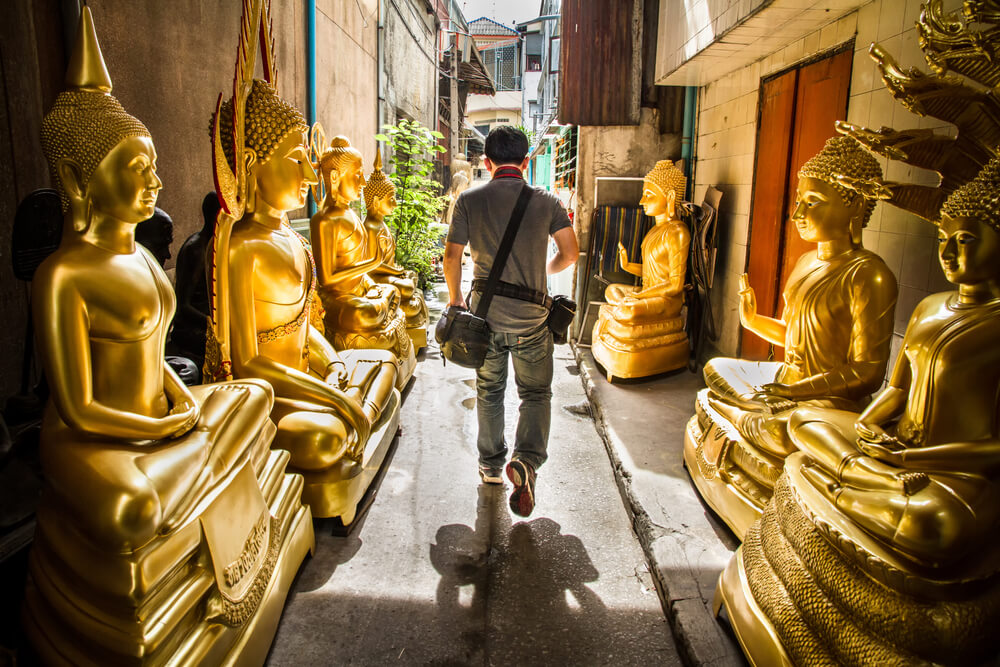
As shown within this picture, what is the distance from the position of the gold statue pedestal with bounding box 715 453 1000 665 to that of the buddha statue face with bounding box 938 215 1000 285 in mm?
743

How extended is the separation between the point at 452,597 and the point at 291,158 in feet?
6.49

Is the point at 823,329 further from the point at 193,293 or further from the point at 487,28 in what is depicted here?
the point at 487,28

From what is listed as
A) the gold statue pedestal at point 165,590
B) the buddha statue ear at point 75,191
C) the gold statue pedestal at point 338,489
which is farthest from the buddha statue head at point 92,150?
the gold statue pedestal at point 338,489

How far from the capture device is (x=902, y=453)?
188cm

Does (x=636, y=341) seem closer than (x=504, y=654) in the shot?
No

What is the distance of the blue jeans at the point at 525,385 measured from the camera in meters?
3.34

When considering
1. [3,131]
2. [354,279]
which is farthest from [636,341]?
[3,131]

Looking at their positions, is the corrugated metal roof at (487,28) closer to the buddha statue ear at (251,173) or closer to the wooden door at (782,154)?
the wooden door at (782,154)

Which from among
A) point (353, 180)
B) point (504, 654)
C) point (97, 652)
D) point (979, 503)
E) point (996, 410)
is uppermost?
point (353, 180)

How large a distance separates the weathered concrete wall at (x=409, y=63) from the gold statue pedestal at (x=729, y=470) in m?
8.02

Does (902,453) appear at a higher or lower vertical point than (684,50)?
lower

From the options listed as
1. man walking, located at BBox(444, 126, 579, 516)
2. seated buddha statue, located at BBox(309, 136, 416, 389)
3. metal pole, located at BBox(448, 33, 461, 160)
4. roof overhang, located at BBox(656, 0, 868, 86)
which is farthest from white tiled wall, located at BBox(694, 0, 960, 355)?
metal pole, located at BBox(448, 33, 461, 160)

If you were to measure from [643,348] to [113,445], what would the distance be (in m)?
4.16

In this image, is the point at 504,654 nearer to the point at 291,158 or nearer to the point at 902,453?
the point at 902,453
